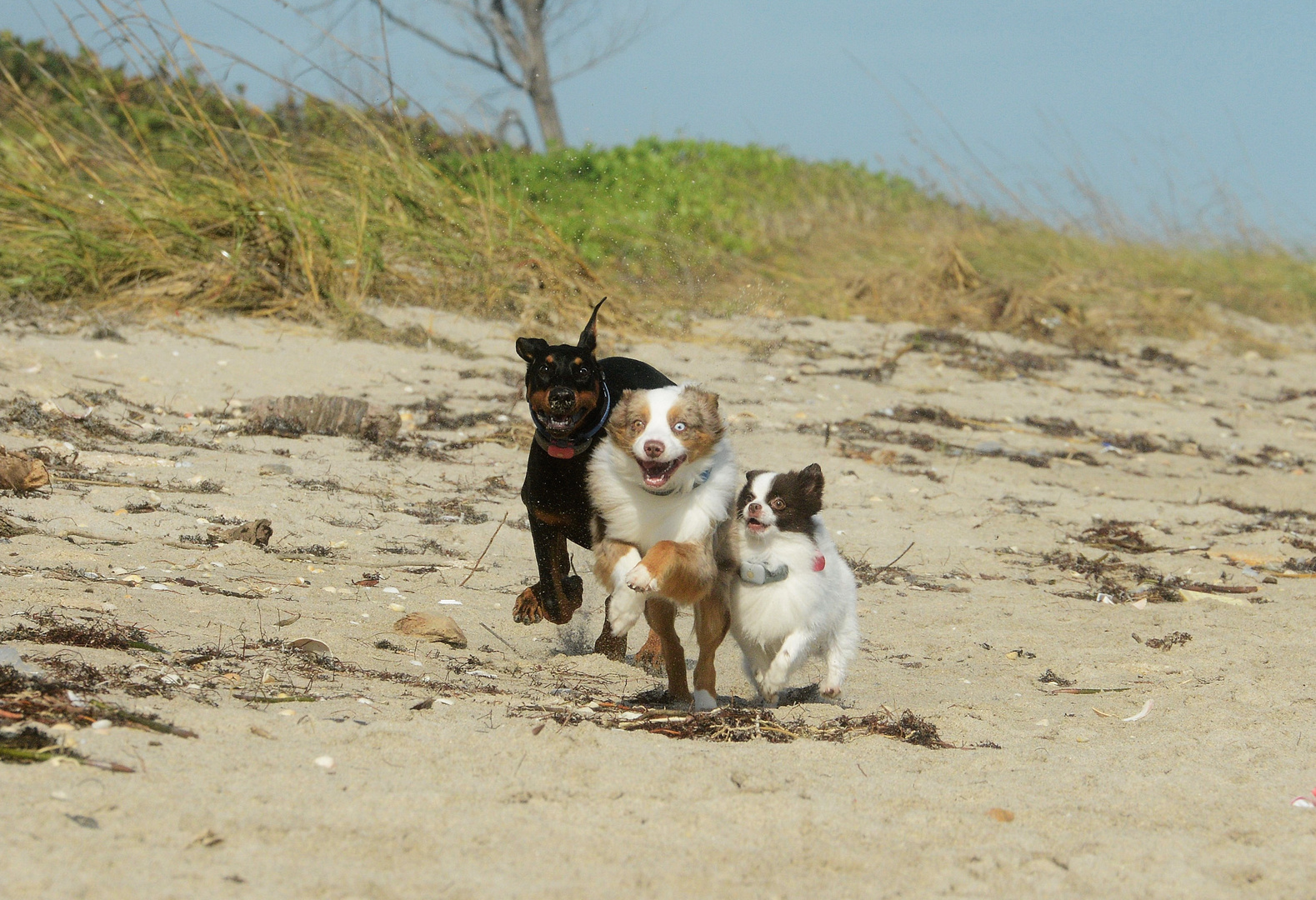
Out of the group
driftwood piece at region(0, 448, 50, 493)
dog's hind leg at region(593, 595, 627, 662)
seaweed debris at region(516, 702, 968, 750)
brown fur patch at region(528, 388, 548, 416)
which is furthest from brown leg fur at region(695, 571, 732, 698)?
driftwood piece at region(0, 448, 50, 493)

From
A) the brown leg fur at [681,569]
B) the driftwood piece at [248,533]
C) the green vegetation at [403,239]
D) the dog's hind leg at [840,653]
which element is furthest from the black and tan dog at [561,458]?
the green vegetation at [403,239]

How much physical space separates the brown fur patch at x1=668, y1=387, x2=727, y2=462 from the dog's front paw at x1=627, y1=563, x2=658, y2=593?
480 millimetres

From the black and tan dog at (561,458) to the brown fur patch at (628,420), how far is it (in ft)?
0.69

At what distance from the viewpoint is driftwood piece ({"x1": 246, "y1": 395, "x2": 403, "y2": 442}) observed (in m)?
8.01

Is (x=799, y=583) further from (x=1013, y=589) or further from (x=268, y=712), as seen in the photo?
(x=1013, y=589)

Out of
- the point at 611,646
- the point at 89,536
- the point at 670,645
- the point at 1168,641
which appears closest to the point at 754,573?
the point at 670,645

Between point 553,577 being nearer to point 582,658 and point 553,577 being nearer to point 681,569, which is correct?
point 582,658

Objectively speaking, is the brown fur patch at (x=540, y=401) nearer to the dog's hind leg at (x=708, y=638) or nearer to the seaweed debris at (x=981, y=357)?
the dog's hind leg at (x=708, y=638)

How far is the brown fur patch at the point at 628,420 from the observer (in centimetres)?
459

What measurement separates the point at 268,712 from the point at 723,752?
4.12 feet

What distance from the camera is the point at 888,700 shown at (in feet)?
15.9

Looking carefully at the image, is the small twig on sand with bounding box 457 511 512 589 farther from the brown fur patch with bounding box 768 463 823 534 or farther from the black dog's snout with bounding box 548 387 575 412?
the brown fur patch with bounding box 768 463 823 534

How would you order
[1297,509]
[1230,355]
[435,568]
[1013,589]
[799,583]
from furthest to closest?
[1230,355] → [1297,509] → [1013,589] → [435,568] → [799,583]

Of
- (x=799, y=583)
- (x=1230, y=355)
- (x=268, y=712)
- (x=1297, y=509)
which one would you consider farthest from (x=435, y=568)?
(x=1230, y=355)
